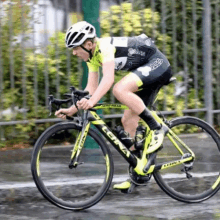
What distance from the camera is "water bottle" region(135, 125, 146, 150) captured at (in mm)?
5844

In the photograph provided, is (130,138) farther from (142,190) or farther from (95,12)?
(95,12)

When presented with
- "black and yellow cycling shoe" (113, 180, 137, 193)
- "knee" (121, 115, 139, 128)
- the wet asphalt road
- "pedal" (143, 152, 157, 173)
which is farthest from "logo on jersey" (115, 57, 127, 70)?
the wet asphalt road

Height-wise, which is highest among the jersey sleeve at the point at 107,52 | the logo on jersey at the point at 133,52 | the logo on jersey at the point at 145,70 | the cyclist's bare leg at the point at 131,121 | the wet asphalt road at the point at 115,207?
the jersey sleeve at the point at 107,52

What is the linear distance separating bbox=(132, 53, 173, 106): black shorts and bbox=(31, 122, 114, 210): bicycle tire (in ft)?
1.96

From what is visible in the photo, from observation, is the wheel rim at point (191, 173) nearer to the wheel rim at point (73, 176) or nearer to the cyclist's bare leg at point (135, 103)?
the cyclist's bare leg at point (135, 103)

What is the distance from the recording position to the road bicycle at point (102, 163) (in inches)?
219

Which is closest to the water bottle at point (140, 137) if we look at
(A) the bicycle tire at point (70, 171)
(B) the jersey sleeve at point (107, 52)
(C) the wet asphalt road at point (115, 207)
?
(A) the bicycle tire at point (70, 171)

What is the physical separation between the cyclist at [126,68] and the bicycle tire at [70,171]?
232 mm

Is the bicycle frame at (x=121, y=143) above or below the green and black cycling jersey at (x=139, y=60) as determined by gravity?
below

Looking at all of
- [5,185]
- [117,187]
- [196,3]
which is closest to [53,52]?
[196,3]

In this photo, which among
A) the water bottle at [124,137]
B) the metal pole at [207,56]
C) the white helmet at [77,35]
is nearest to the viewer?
the white helmet at [77,35]

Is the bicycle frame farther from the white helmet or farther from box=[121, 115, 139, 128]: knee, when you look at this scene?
the white helmet

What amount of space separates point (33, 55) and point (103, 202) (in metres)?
3.29

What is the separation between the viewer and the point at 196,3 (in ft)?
31.0
